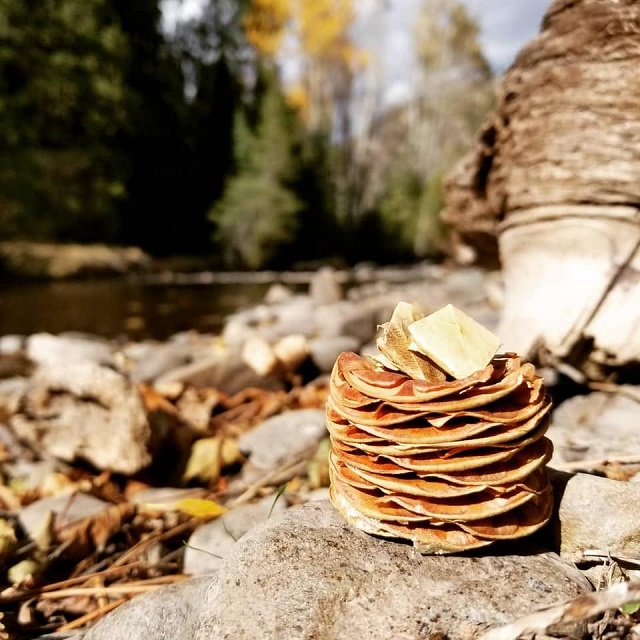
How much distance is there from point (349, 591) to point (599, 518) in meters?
0.65

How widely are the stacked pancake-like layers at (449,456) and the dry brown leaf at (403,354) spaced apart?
0.04 metres

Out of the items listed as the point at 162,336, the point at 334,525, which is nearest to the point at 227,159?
the point at 162,336

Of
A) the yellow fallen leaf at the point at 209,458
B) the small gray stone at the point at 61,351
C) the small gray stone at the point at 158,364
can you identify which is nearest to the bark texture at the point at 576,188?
the yellow fallen leaf at the point at 209,458

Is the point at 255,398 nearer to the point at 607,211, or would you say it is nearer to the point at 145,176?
the point at 607,211

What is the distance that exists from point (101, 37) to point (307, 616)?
2870cm

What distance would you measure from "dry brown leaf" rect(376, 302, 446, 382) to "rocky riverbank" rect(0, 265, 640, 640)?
41 centimetres

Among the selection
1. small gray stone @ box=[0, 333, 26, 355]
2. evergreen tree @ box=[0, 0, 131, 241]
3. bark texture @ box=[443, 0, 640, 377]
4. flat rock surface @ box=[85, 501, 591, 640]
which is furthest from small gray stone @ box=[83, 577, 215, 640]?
evergreen tree @ box=[0, 0, 131, 241]

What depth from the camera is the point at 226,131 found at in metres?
34.7

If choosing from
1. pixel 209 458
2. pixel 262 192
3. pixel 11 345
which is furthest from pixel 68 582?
pixel 262 192

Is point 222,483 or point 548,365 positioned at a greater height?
point 548,365

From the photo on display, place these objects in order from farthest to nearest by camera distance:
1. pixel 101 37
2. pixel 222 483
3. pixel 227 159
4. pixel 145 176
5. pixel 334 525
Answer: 1. pixel 227 159
2. pixel 145 176
3. pixel 101 37
4. pixel 222 483
5. pixel 334 525

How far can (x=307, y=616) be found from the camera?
42.6 inches

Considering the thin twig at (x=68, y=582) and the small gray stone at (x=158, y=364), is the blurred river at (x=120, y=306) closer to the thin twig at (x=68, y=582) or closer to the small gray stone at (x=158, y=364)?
the small gray stone at (x=158, y=364)

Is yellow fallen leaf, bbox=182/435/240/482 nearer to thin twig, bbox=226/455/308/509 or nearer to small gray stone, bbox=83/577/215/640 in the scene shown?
thin twig, bbox=226/455/308/509
